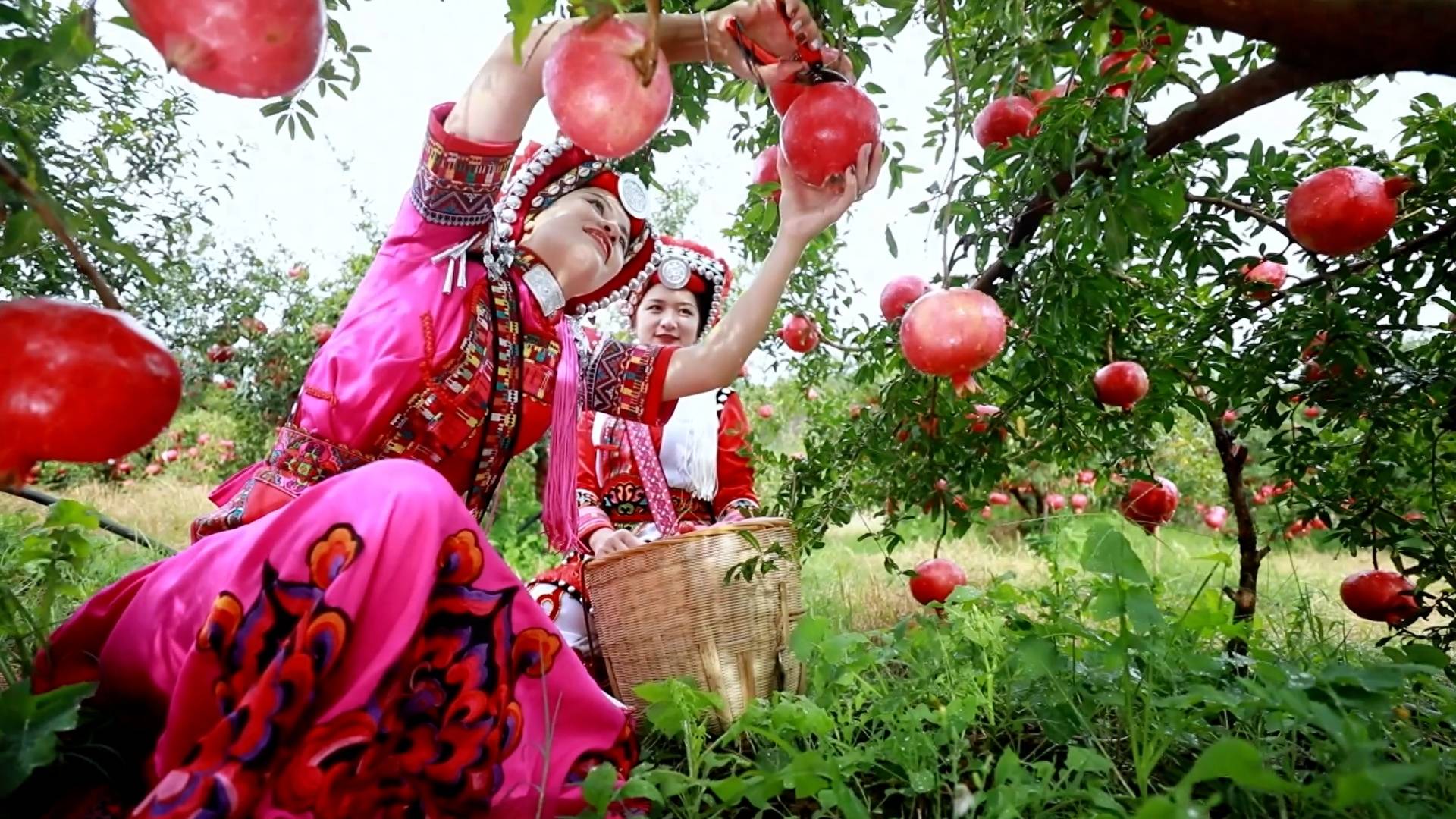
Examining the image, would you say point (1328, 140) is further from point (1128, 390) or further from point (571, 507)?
point (571, 507)

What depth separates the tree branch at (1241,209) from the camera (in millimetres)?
1398

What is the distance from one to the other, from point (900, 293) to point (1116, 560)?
0.56 metres

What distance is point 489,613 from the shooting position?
1.06 meters

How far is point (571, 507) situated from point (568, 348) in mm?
299

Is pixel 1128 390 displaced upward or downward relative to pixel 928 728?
upward

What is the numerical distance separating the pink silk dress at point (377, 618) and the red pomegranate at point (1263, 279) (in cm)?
124

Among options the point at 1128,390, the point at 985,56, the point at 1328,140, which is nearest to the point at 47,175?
the point at 985,56

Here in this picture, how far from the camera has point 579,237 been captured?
1.55 meters

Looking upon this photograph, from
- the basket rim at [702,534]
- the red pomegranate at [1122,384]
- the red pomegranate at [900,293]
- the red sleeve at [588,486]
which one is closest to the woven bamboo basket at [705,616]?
the basket rim at [702,534]

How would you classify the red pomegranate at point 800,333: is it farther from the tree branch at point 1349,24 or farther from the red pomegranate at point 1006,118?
the tree branch at point 1349,24

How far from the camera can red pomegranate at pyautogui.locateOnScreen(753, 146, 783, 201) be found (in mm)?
1414

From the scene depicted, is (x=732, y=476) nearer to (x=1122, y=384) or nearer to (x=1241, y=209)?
(x=1122, y=384)

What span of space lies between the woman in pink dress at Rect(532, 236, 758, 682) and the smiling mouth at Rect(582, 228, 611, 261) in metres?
0.74

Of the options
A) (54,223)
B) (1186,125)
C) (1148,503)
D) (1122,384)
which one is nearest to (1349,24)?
(1186,125)
